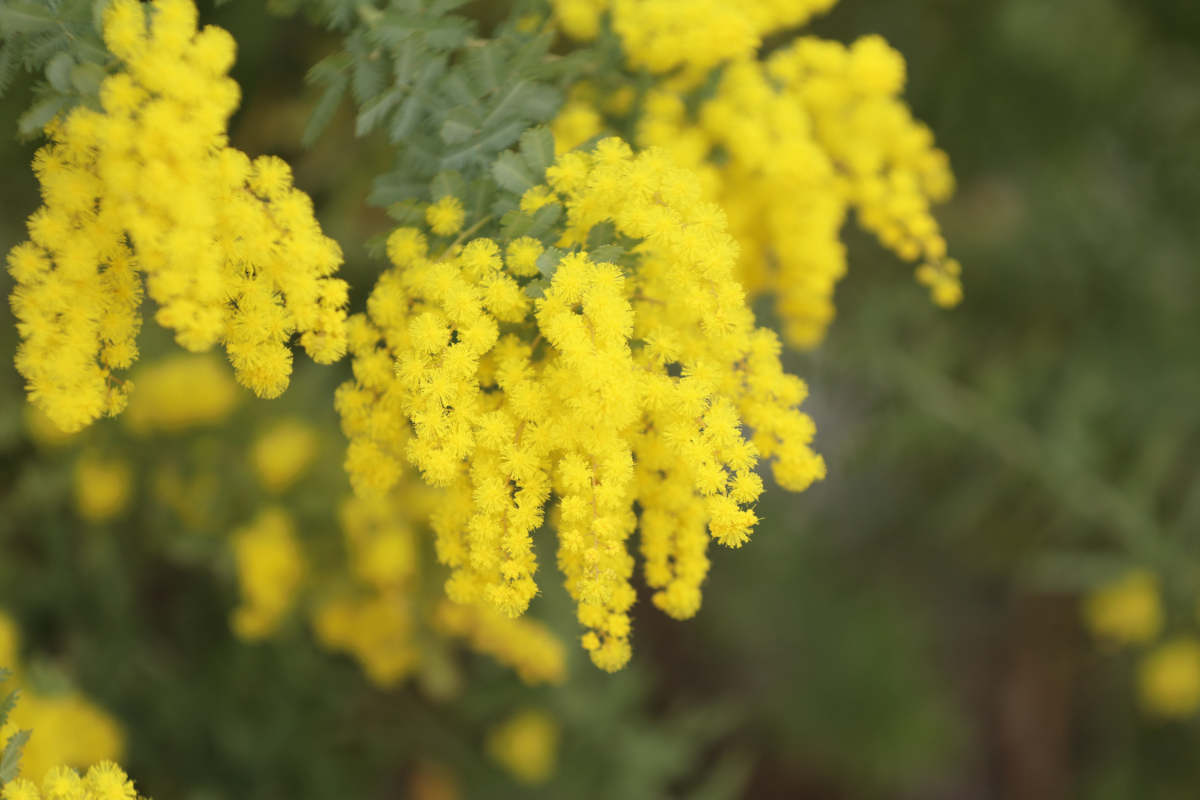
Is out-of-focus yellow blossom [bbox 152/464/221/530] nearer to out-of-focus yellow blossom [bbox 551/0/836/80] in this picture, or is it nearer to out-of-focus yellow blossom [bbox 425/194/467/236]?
out-of-focus yellow blossom [bbox 425/194/467/236]

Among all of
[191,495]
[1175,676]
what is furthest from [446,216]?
[1175,676]

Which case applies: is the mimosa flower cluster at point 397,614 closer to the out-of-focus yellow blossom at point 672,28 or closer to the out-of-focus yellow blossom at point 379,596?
the out-of-focus yellow blossom at point 379,596

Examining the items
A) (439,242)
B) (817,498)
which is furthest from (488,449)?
(817,498)

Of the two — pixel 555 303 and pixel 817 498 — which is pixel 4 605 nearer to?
pixel 555 303

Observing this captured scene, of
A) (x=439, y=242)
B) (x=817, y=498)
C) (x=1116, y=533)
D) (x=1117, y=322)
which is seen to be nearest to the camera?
(x=439, y=242)

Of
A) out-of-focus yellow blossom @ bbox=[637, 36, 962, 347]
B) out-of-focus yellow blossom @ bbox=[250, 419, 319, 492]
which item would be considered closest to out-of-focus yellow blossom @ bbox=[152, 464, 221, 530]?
out-of-focus yellow blossom @ bbox=[250, 419, 319, 492]

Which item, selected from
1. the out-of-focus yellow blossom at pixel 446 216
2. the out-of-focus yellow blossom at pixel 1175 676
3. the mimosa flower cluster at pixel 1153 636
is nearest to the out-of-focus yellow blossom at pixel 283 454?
the out-of-focus yellow blossom at pixel 446 216
